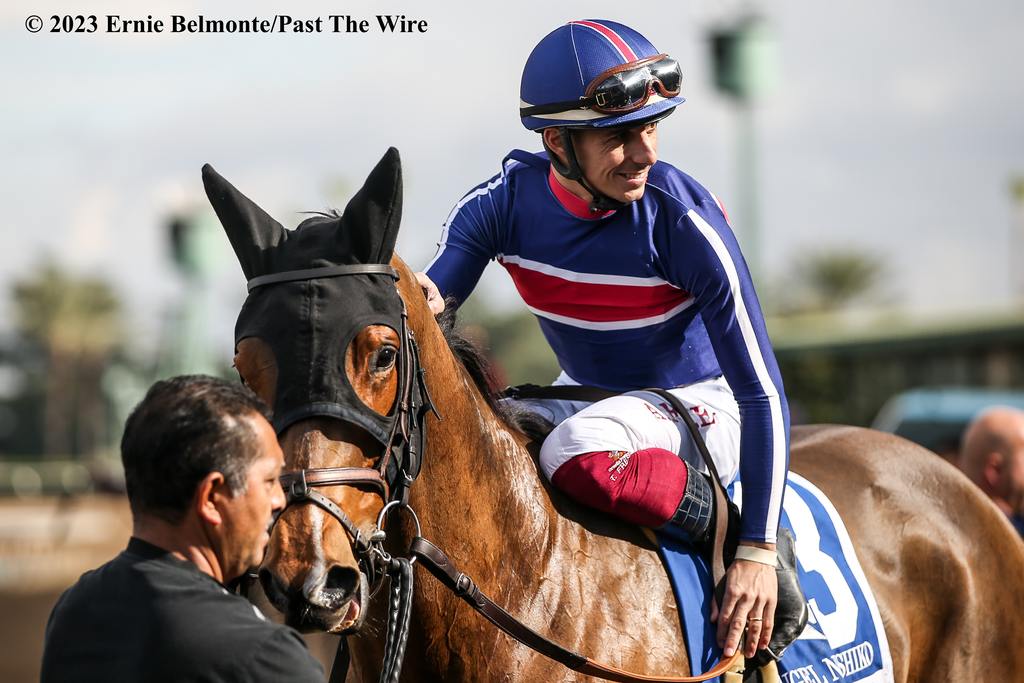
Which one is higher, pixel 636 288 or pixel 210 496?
pixel 636 288

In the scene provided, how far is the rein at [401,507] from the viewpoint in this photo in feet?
9.32

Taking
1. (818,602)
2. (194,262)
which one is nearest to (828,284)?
(194,262)

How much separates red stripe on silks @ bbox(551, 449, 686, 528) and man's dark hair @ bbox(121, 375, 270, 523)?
1.35 metres

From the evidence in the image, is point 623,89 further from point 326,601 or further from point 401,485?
point 326,601

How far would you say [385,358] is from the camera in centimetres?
302

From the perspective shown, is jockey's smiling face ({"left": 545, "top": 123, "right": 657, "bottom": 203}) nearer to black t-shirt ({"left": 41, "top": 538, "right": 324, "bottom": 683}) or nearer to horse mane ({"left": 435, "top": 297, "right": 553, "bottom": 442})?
horse mane ({"left": 435, "top": 297, "right": 553, "bottom": 442})

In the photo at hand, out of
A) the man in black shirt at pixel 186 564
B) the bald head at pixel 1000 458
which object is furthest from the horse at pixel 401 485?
the bald head at pixel 1000 458

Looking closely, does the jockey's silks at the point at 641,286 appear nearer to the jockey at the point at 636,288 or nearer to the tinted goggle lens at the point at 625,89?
the jockey at the point at 636,288

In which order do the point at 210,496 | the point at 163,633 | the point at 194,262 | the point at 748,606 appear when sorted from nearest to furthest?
the point at 163,633 → the point at 210,496 → the point at 748,606 → the point at 194,262

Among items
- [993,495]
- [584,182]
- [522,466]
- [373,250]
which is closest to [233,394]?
[373,250]

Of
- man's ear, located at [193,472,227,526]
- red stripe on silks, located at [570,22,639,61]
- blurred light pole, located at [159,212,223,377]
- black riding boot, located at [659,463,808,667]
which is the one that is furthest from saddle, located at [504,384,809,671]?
blurred light pole, located at [159,212,223,377]

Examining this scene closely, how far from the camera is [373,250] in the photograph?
3.06 meters

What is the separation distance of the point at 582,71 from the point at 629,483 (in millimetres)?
1150

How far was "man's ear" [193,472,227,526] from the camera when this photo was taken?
2266mm
